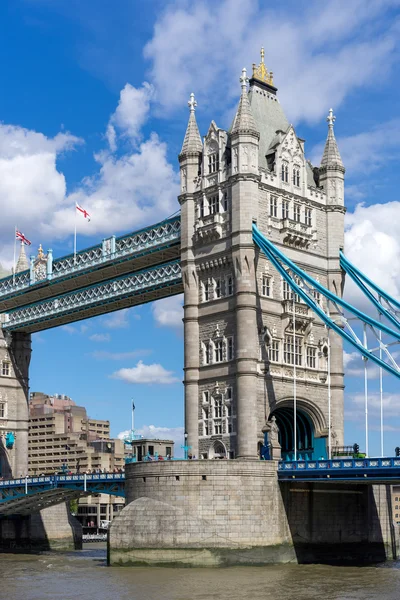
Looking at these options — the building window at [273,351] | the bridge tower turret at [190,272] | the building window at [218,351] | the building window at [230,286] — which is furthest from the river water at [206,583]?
the building window at [230,286]

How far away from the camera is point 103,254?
87750 millimetres

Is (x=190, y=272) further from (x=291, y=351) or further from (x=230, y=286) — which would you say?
(x=291, y=351)

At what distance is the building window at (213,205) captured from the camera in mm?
75812

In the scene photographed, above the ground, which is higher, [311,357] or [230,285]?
[230,285]

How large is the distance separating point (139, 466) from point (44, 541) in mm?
33420

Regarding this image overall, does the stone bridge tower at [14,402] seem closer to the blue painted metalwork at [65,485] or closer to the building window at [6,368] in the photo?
the building window at [6,368]

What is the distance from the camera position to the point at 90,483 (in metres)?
80.6

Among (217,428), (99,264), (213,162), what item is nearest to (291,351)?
(217,428)

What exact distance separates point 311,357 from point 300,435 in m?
A: 6.04

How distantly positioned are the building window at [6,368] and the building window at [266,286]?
127 feet

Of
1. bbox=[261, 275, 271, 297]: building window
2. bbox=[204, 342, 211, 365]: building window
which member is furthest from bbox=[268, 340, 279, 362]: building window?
bbox=[204, 342, 211, 365]: building window

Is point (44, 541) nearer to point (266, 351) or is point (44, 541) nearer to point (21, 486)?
point (21, 486)

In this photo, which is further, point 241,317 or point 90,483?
point 90,483

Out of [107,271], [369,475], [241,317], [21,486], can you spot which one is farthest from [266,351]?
[21,486]
